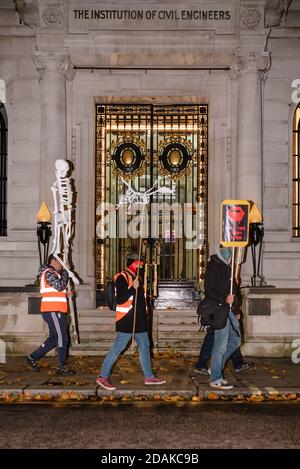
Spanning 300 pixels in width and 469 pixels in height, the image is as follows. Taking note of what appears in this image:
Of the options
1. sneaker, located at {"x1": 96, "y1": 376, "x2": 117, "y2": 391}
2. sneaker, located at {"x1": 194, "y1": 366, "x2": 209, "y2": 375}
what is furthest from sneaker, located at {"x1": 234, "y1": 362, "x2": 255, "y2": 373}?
sneaker, located at {"x1": 96, "y1": 376, "x2": 117, "y2": 391}

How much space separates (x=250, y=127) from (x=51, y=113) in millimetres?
4214

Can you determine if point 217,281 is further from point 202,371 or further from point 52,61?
point 52,61

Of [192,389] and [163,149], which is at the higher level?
[163,149]

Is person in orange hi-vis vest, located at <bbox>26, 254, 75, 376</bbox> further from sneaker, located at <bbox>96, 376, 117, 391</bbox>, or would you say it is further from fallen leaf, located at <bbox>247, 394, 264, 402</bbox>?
fallen leaf, located at <bbox>247, 394, 264, 402</bbox>

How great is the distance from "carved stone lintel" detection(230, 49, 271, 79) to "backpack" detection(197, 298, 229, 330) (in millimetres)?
6755

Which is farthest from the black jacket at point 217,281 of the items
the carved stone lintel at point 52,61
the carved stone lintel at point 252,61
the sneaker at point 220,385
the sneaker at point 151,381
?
the carved stone lintel at point 52,61

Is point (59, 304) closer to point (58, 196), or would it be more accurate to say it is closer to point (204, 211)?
point (58, 196)

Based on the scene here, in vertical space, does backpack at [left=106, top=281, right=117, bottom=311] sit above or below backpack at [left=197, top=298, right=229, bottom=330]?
above

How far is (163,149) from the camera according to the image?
55.7ft

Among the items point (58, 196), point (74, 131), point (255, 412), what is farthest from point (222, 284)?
point (74, 131)

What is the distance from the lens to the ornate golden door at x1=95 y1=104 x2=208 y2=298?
1672 cm

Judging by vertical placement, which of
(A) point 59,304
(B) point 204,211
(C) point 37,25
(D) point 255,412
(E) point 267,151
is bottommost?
(D) point 255,412

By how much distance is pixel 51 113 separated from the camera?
1530 cm

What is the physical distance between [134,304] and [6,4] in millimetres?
9022
